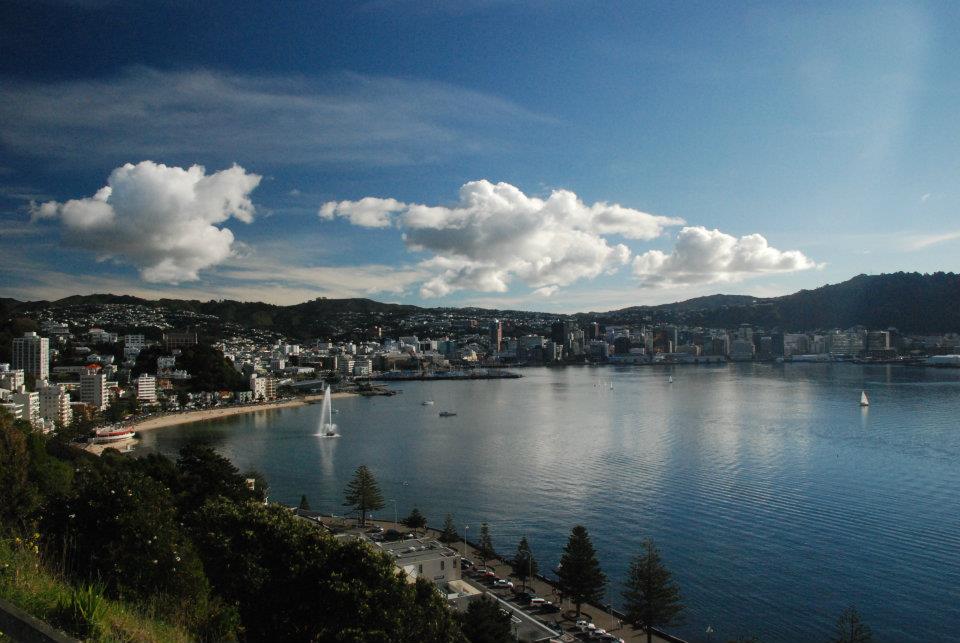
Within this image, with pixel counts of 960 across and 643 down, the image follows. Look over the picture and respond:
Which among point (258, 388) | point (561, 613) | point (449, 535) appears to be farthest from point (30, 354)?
point (561, 613)

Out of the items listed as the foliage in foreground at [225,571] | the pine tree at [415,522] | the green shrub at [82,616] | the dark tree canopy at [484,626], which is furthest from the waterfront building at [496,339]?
the green shrub at [82,616]

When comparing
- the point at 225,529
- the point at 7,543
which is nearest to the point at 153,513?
the point at 225,529

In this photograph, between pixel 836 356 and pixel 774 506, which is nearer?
pixel 774 506

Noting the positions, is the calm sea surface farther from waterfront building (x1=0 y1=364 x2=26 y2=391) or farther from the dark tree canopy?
waterfront building (x1=0 y1=364 x2=26 y2=391)

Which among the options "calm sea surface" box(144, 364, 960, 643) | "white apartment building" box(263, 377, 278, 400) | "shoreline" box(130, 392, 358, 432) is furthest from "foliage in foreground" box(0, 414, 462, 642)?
"white apartment building" box(263, 377, 278, 400)

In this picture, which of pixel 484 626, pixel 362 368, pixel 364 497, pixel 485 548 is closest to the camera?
pixel 484 626

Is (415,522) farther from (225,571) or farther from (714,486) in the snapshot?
(225,571)

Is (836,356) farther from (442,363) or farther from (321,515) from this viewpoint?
(321,515)
